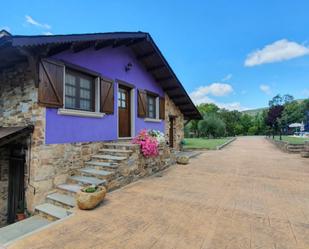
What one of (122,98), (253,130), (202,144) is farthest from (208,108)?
(122,98)

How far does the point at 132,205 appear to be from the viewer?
13.7 ft

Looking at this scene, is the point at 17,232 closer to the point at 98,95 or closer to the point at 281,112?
the point at 98,95

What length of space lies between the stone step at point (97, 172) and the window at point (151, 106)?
15.5ft

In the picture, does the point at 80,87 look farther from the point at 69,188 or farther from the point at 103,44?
the point at 69,188

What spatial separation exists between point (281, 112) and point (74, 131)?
22.6 m

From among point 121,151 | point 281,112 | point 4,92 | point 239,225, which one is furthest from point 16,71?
point 281,112

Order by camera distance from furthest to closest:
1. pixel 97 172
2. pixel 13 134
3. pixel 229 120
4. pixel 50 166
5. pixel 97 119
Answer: pixel 229 120 < pixel 97 119 < pixel 97 172 < pixel 50 166 < pixel 13 134

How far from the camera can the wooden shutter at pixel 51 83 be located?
4926mm

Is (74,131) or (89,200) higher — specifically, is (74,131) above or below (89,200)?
above

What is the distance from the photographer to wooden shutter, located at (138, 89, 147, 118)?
8750 millimetres

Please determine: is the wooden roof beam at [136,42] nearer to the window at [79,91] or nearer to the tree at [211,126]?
the window at [79,91]

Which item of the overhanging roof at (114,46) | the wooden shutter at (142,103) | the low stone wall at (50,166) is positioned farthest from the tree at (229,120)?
the low stone wall at (50,166)

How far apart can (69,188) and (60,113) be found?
1933 mm

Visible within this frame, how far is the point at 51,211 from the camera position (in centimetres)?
429
